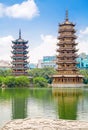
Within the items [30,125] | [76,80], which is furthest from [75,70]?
[30,125]

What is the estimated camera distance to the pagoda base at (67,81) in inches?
2948

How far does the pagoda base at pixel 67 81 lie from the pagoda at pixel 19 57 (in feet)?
59.8

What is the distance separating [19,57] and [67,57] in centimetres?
2070

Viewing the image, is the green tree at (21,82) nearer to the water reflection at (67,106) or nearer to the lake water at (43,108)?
the water reflection at (67,106)

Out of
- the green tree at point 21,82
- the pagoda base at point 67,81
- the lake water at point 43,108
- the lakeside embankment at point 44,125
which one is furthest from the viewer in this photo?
the pagoda base at point 67,81

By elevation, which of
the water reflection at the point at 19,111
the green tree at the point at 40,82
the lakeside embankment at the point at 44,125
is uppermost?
the green tree at the point at 40,82

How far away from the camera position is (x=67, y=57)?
76.8 metres

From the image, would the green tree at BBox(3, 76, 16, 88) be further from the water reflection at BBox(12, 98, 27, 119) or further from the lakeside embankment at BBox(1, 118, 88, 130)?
the lakeside embankment at BBox(1, 118, 88, 130)

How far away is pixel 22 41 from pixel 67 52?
71.8 feet

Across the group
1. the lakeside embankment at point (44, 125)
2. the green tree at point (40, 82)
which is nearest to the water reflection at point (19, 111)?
the lakeside embankment at point (44, 125)

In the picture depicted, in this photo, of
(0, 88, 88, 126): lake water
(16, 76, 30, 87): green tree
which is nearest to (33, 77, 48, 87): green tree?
(16, 76, 30, 87): green tree

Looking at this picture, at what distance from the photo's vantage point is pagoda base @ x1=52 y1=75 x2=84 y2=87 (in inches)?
2948

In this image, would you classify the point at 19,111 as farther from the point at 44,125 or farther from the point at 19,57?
the point at 19,57

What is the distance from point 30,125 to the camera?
8.27 metres
